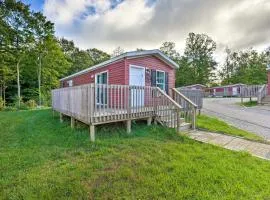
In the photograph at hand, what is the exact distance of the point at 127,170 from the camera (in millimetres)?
3717

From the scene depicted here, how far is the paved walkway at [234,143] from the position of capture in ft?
16.6

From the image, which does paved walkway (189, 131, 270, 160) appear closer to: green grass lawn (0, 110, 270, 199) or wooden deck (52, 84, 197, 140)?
green grass lawn (0, 110, 270, 199)

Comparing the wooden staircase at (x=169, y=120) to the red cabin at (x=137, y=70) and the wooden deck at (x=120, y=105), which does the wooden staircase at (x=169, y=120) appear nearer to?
the wooden deck at (x=120, y=105)

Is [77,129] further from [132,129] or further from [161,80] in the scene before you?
[161,80]

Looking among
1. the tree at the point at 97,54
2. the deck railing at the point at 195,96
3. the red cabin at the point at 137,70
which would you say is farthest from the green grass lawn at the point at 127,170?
the tree at the point at 97,54

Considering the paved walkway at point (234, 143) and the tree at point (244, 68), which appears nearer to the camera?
the paved walkway at point (234, 143)

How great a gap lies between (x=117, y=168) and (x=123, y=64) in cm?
621

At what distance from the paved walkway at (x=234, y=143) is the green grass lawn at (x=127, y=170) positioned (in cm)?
54

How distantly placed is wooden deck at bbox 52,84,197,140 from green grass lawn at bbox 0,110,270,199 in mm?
721

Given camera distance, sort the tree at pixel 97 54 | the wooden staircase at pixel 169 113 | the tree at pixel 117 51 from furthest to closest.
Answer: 1. the tree at pixel 117 51
2. the tree at pixel 97 54
3. the wooden staircase at pixel 169 113

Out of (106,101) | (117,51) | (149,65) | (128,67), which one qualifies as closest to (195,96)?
(149,65)

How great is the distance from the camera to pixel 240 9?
12172 mm

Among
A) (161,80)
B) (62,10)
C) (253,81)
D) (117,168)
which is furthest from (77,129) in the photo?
(253,81)

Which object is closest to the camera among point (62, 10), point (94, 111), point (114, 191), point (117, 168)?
point (114, 191)
